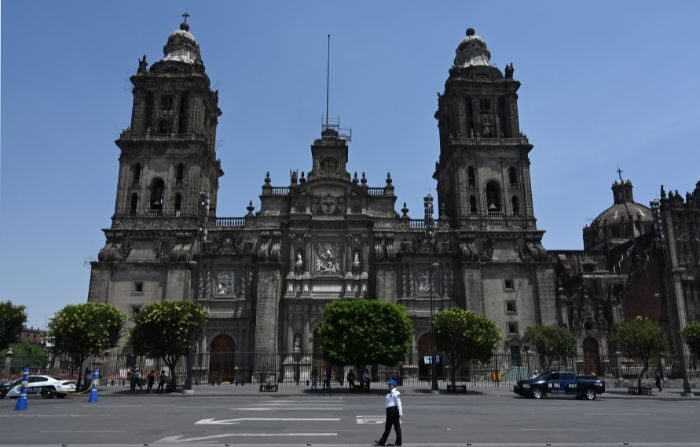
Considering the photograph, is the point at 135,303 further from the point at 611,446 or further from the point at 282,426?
the point at 611,446

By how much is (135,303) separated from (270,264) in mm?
12979

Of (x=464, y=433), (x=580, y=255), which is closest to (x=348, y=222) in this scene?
(x=580, y=255)

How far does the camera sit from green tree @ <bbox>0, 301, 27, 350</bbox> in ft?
128

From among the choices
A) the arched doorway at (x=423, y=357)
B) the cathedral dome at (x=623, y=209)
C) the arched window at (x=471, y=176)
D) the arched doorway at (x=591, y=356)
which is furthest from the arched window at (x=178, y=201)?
the cathedral dome at (x=623, y=209)

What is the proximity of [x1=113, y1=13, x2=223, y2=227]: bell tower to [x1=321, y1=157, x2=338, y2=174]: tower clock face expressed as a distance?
12.2 metres

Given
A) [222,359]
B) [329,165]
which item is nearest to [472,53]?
[329,165]

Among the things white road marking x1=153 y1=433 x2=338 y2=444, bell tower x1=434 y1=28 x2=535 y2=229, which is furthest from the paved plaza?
bell tower x1=434 y1=28 x2=535 y2=229

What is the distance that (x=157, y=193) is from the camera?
53188 millimetres

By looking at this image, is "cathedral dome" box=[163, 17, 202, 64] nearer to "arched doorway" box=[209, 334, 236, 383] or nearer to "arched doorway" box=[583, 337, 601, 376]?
"arched doorway" box=[209, 334, 236, 383]

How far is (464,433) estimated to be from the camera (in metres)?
14.3

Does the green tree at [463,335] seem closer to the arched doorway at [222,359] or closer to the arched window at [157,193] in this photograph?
the arched doorway at [222,359]

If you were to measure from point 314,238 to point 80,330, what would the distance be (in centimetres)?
2175

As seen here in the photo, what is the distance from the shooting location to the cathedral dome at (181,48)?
189 ft

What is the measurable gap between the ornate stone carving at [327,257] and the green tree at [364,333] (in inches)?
493
